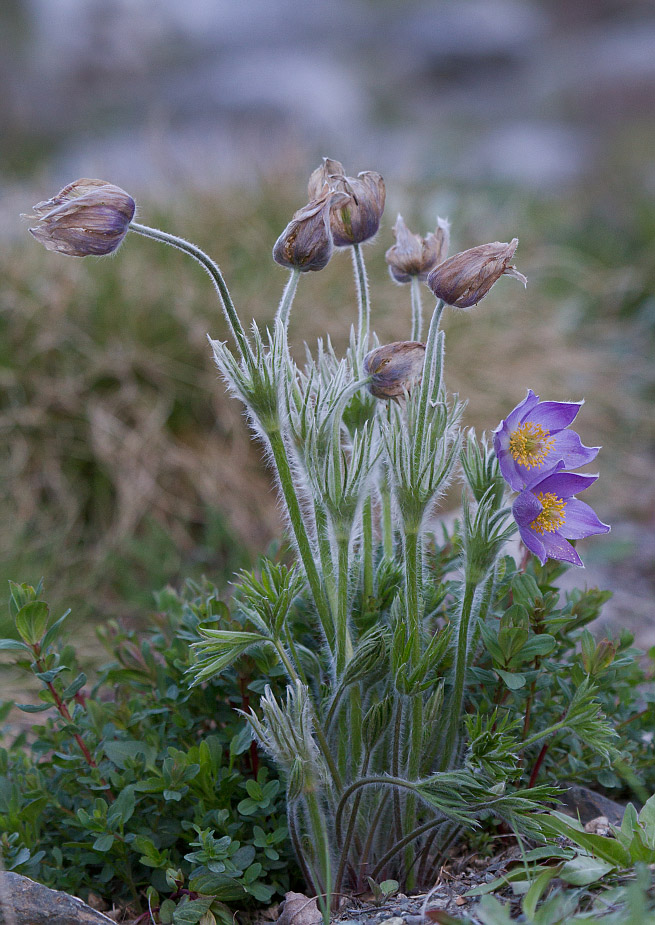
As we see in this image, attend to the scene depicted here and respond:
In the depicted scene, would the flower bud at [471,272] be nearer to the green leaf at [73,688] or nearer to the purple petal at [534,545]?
the purple petal at [534,545]

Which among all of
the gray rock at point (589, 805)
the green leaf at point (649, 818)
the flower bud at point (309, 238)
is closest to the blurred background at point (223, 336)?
the gray rock at point (589, 805)

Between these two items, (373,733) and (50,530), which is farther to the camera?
(50,530)

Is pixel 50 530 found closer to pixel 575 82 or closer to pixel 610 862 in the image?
pixel 610 862

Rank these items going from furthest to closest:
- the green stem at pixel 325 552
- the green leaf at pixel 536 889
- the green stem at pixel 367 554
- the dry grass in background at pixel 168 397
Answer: the dry grass in background at pixel 168 397 < the green stem at pixel 367 554 < the green stem at pixel 325 552 < the green leaf at pixel 536 889

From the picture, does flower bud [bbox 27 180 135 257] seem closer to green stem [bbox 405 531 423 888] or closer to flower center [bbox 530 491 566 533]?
green stem [bbox 405 531 423 888]

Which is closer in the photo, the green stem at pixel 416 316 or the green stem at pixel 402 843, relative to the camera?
the green stem at pixel 402 843

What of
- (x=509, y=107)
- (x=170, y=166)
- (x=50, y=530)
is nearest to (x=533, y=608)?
(x=50, y=530)
